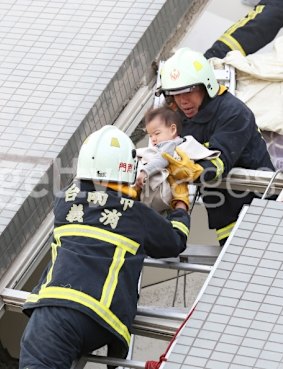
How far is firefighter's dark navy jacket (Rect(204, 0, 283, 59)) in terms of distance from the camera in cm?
703

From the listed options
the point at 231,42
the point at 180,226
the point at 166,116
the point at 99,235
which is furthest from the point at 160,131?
the point at 231,42

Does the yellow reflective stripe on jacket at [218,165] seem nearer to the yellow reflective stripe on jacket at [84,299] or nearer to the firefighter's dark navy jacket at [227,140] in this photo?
the firefighter's dark navy jacket at [227,140]

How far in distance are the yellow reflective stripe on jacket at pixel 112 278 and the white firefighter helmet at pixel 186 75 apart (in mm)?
1231

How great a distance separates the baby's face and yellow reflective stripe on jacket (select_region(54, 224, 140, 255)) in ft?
2.80

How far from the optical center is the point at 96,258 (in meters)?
4.62

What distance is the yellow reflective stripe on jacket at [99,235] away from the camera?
4.69 meters

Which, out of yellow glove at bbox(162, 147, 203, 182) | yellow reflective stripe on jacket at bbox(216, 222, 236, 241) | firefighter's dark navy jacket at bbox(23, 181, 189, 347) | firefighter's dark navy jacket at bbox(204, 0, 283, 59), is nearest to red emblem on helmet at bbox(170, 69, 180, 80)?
yellow glove at bbox(162, 147, 203, 182)

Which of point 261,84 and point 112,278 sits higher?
point 112,278

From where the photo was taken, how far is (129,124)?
6680 millimetres

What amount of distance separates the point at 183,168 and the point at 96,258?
845 mm

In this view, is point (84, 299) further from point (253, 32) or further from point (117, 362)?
point (253, 32)

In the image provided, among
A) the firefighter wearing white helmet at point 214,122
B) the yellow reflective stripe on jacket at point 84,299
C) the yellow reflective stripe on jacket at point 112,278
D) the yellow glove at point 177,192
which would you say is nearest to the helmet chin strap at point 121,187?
the yellow reflective stripe on jacket at point 112,278

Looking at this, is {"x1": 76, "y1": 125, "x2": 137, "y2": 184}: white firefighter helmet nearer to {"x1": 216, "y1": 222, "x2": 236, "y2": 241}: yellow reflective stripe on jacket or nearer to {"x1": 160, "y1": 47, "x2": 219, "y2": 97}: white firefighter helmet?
{"x1": 160, "y1": 47, "x2": 219, "y2": 97}: white firefighter helmet

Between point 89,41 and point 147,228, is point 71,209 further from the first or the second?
point 89,41
